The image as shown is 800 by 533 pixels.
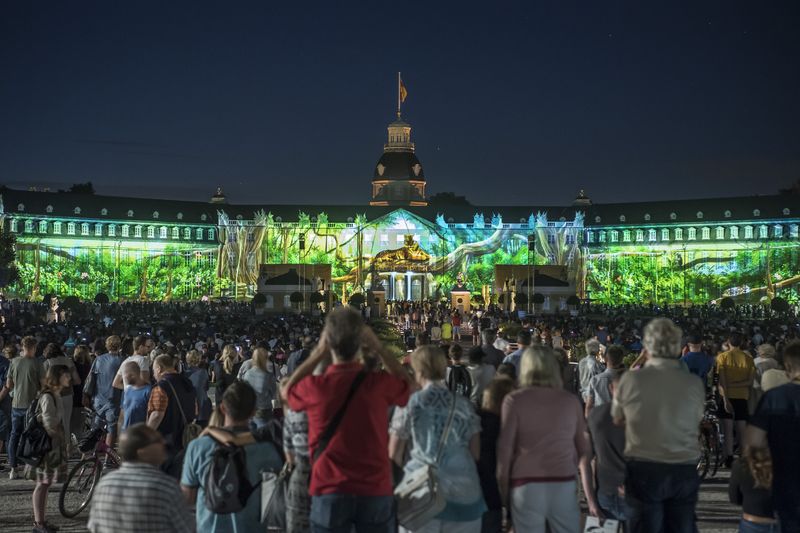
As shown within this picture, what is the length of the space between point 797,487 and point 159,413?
6281mm

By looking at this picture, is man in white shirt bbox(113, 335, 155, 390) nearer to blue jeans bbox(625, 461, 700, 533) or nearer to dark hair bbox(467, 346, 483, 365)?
dark hair bbox(467, 346, 483, 365)

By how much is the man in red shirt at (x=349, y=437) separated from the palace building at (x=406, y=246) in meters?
97.6

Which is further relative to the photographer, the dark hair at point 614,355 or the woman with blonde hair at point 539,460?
the dark hair at point 614,355

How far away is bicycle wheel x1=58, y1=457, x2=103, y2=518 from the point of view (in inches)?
519

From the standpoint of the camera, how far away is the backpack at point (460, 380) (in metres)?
12.7

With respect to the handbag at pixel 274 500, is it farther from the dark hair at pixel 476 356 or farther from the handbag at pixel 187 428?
the dark hair at pixel 476 356

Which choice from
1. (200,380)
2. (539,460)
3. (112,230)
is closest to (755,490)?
(539,460)

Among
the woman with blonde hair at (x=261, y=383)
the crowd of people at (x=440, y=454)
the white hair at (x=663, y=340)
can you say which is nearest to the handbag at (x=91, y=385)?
the woman with blonde hair at (x=261, y=383)

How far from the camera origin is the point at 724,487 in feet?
48.8

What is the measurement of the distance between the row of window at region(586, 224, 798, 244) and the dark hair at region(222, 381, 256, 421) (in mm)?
127975

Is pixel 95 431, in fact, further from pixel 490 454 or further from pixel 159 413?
pixel 490 454

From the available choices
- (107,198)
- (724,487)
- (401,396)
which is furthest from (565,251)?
Result: (401,396)

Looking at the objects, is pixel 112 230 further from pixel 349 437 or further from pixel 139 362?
pixel 349 437

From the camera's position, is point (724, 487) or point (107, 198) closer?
point (724, 487)
